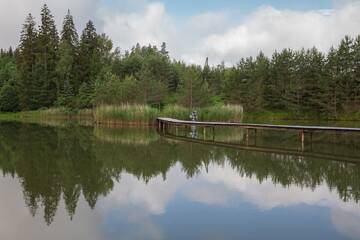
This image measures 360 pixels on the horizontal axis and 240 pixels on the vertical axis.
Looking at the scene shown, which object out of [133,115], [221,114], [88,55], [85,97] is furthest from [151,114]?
[88,55]

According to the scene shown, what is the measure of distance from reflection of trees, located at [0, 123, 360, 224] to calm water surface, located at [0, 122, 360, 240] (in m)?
0.03

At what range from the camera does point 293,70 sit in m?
45.2

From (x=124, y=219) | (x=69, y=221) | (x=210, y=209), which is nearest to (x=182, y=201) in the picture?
(x=210, y=209)

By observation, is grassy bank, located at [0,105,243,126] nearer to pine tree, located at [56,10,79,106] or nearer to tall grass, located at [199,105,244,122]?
tall grass, located at [199,105,244,122]

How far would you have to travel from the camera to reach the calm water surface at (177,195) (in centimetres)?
653

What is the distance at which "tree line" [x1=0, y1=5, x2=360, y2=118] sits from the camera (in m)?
41.0

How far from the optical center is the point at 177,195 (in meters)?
9.00

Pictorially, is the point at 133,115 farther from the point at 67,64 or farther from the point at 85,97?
the point at 67,64

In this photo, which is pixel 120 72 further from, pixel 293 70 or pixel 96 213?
pixel 96 213

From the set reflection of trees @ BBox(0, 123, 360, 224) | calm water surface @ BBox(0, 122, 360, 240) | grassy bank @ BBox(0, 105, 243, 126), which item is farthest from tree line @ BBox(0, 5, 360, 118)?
calm water surface @ BBox(0, 122, 360, 240)

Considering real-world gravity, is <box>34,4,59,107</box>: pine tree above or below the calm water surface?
above

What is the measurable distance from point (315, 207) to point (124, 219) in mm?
3876

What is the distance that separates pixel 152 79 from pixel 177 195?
140 ft

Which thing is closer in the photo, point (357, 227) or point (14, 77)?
point (357, 227)
